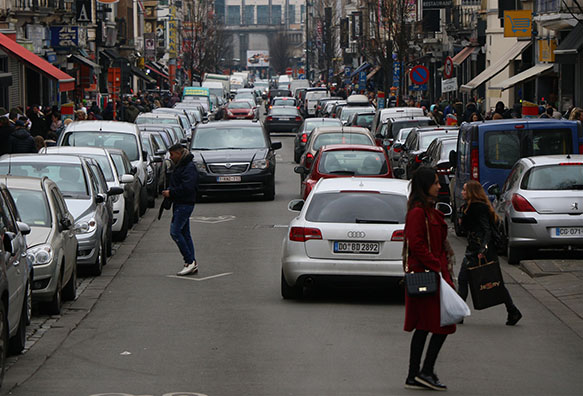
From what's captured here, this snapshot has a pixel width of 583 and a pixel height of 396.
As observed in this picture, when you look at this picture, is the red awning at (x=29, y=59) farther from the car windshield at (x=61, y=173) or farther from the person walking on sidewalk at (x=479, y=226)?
the person walking on sidewalk at (x=479, y=226)

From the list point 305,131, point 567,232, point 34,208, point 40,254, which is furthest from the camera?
point 305,131

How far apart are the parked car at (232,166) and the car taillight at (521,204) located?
10655 millimetres

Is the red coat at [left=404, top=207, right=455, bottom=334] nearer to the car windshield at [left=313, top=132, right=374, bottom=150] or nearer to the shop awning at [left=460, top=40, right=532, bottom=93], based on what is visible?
the car windshield at [left=313, top=132, right=374, bottom=150]

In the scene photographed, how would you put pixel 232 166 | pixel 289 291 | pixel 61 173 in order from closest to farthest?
pixel 289 291
pixel 61 173
pixel 232 166

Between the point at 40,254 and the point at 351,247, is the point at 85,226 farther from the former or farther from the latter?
the point at 351,247

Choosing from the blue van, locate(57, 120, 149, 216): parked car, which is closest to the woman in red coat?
the blue van

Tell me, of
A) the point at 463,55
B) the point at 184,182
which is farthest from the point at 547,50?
the point at 184,182

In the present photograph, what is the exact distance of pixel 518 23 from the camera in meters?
43.5

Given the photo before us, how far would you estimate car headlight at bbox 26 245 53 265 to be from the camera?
12875mm

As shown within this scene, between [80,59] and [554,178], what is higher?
[80,59]

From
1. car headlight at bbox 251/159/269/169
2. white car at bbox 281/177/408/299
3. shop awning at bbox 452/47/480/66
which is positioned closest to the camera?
white car at bbox 281/177/408/299

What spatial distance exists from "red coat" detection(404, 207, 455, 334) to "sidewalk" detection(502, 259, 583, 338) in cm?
338

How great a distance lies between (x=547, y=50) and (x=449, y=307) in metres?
33.1

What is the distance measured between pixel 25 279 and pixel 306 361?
254cm
